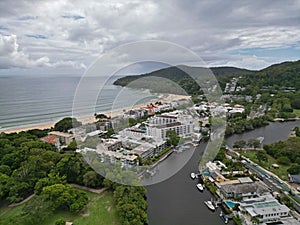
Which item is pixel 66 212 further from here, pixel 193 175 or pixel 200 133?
pixel 200 133

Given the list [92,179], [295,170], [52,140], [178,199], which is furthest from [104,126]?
[295,170]

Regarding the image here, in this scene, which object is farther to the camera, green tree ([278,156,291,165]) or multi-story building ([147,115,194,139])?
multi-story building ([147,115,194,139])

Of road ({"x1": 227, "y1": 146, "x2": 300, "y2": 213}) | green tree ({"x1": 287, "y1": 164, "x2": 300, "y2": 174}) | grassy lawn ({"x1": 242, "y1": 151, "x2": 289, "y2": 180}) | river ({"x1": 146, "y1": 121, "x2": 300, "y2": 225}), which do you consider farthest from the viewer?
grassy lawn ({"x1": 242, "y1": 151, "x2": 289, "y2": 180})

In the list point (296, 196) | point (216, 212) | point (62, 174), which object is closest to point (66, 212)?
point (62, 174)

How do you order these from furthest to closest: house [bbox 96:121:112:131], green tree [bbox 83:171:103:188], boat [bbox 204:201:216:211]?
house [bbox 96:121:112:131] < green tree [bbox 83:171:103:188] < boat [bbox 204:201:216:211]

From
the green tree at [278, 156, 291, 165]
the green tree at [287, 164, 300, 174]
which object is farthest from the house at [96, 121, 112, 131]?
the green tree at [287, 164, 300, 174]

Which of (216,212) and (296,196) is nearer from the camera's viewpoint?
(216,212)

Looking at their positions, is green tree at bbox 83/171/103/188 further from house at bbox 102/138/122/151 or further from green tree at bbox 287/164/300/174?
green tree at bbox 287/164/300/174
